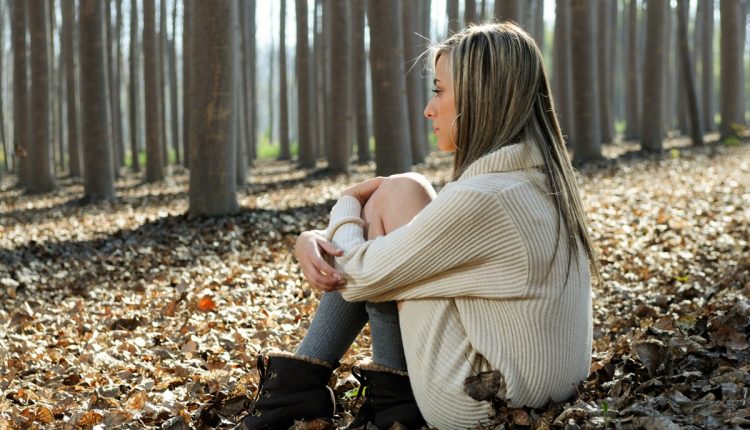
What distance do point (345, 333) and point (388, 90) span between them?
7.33m

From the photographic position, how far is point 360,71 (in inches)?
617

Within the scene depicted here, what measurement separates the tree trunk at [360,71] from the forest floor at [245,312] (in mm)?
5805

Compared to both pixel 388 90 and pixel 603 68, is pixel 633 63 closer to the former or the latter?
pixel 603 68

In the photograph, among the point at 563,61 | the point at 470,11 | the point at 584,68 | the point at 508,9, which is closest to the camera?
the point at 508,9

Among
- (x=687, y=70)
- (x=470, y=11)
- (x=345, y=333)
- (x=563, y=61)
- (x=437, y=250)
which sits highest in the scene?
(x=470, y=11)

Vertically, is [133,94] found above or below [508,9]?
below

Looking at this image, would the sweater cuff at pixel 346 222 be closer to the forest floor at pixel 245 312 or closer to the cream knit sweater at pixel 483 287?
the cream knit sweater at pixel 483 287

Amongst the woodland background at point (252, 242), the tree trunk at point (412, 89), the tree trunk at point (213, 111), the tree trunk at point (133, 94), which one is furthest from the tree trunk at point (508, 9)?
the tree trunk at point (133, 94)

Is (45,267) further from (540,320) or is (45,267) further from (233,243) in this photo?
(540,320)

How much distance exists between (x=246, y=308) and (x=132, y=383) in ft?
4.49

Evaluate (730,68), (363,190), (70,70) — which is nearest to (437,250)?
(363,190)

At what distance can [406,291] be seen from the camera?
7.95 feet

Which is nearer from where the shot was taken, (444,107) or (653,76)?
(444,107)

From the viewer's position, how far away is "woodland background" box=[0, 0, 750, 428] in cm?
316
